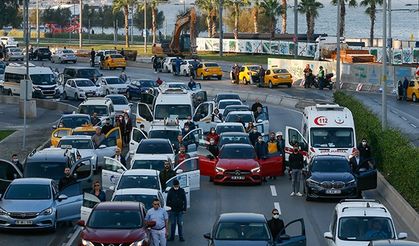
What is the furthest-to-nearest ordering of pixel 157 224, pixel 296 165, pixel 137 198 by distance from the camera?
pixel 296 165 < pixel 137 198 < pixel 157 224

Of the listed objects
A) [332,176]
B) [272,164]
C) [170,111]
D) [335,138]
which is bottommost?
[272,164]

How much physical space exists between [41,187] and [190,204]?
636 centimetres

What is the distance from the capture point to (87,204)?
2777 centimetres

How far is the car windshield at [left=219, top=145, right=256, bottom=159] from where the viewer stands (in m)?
37.7

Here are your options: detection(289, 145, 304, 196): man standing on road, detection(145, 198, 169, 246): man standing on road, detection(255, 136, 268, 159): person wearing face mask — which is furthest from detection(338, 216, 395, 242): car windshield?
detection(255, 136, 268, 159): person wearing face mask

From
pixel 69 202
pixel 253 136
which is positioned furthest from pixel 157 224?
pixel 253 136

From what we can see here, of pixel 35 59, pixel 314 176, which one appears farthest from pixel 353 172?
pixel 35 59

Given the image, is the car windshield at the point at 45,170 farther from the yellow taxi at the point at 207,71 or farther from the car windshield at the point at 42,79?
the yellow taxi at the point at 207,71

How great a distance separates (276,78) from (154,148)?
43.0m

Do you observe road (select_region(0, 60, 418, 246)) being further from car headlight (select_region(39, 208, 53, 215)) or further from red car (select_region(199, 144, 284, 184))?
car headlight (select_region(39, 208, 53, 215))

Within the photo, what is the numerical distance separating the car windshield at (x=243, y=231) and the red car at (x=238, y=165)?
13.7 metres

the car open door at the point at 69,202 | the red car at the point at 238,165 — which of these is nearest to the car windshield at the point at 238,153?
the red car at the point at 238,165

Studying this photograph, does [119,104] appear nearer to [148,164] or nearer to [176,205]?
[148,164]

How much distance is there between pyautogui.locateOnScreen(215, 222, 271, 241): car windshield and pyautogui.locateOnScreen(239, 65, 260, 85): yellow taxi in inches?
2363
